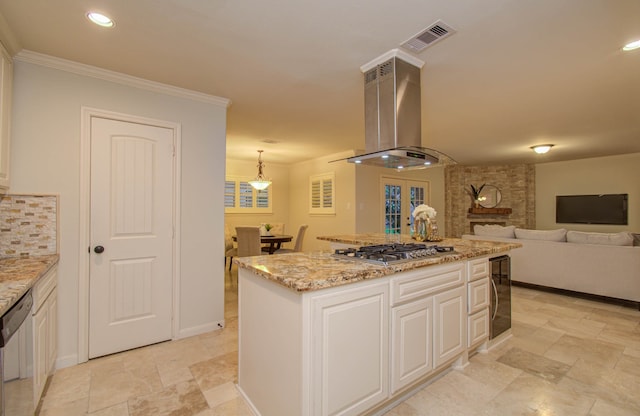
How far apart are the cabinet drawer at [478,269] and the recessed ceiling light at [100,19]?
2.98 meters

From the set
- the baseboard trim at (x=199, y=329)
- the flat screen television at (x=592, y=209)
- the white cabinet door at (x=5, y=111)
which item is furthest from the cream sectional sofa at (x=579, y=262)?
the white cabinet door at (x=5, y=111)

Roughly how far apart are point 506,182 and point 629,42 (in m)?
6.06

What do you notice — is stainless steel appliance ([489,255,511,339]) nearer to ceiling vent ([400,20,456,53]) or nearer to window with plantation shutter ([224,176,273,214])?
ceiling vent ([400,20,456,53])

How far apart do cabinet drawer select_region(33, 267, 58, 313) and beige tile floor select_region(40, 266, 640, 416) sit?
0.66 m

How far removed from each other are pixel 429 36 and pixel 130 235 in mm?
2816

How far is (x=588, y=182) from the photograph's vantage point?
6555mm

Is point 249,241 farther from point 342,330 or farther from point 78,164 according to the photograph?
point 342,330

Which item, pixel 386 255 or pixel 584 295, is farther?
pixel 584 295

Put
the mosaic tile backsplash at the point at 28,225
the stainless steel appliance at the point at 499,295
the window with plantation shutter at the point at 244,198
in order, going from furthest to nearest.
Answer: the window with plantation shutter at the point at 244,198 → the stainless steel appliance at the point at 499,295 → the mosaic tile backsplash at the point at 28,225

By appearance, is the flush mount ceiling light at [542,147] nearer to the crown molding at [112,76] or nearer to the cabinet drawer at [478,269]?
the cabinet drawer at [478,269]

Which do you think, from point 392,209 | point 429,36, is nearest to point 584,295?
point 392,209

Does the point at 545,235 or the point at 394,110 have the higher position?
the point at 394,110

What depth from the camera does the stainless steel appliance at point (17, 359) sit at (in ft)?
3.95

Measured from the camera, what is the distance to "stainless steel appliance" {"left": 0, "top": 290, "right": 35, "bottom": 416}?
120 cm
